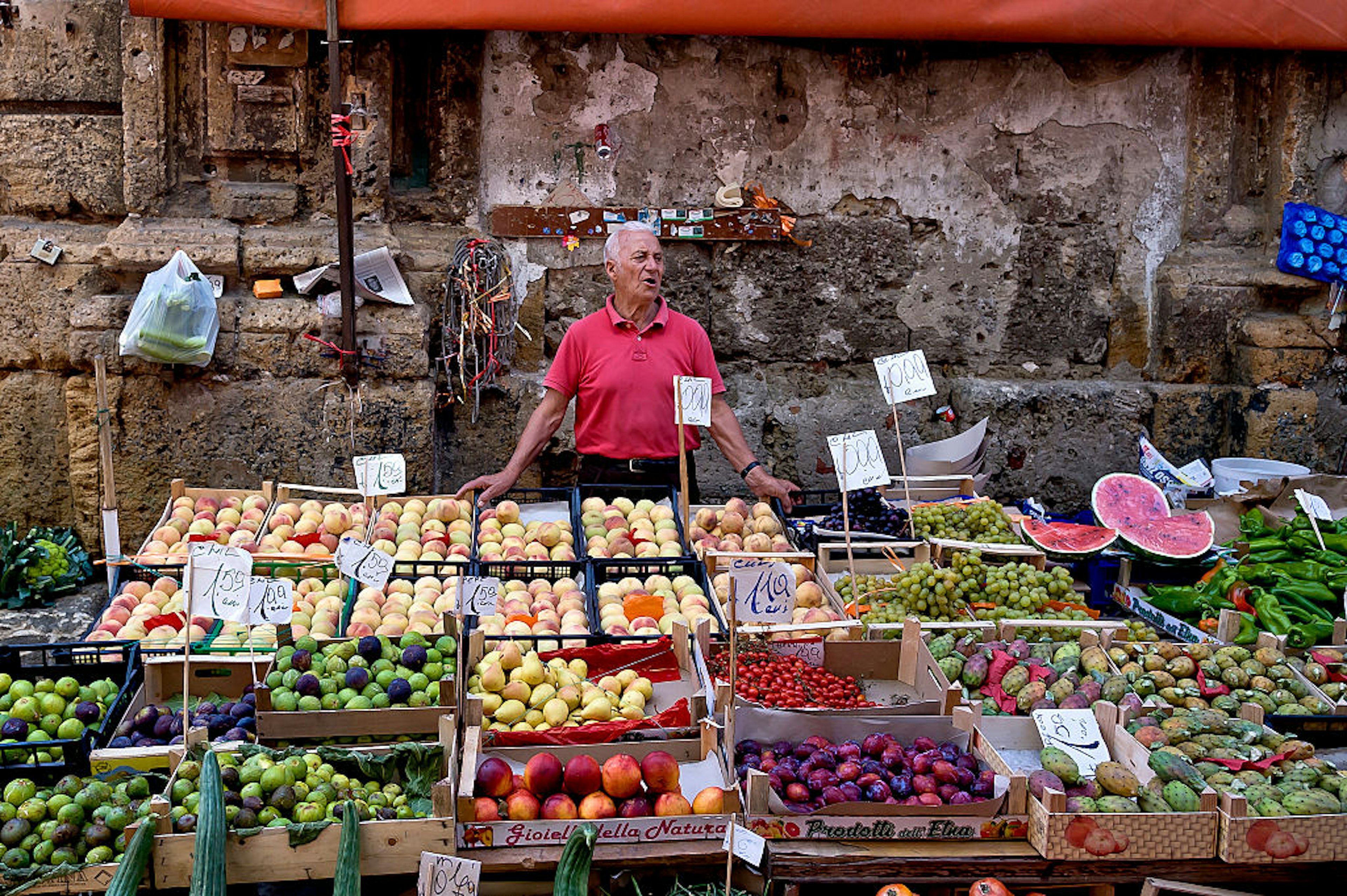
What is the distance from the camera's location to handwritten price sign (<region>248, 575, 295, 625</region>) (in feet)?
10.9

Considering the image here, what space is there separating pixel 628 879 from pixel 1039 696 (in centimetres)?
134

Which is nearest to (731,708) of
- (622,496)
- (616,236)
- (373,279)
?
(622,496)

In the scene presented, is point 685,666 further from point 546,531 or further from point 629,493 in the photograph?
point 629,493

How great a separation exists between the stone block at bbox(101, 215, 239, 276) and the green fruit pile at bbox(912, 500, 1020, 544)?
327 centimetres

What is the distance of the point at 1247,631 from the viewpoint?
4.12 m

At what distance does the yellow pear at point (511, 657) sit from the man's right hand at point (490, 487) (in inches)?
52.7

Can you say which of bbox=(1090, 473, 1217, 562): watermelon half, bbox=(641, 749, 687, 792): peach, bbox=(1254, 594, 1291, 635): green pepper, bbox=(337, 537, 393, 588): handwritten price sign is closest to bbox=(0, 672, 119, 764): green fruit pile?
bbox=(337, 537, 393, 588): handwritten price sign

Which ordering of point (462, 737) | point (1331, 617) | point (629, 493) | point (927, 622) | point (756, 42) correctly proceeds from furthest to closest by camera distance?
1. point (756, 42)
2. point (629, 493)
3. point (1331, 617)
4. point (927, 622)
5. point (462, 737)

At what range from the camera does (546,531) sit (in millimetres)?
4539

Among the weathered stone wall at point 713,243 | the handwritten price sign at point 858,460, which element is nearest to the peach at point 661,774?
the handwritten price sign at point 858,460

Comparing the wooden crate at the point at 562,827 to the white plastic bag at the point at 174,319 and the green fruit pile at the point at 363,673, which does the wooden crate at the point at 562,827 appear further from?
the white plastic bag at the point at 174,319

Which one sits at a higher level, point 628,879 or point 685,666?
point 685,666

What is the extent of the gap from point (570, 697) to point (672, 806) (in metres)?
0.57

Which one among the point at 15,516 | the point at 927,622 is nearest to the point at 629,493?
the point at 927,622
